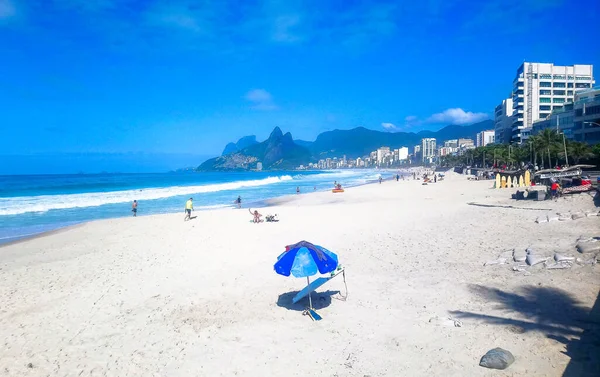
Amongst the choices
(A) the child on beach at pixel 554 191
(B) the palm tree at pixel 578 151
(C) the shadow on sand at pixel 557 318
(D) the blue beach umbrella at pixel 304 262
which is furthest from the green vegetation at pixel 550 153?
(D) the blue beach umbrella at pixel 304 262

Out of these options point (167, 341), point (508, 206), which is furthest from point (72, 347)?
point (508, 206)

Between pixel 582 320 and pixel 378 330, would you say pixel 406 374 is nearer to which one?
pixel 378 330

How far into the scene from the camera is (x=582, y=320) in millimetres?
Result: 6316

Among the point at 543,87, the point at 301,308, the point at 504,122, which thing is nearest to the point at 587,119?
the point at 543,87

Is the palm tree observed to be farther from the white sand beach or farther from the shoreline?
the shoreline

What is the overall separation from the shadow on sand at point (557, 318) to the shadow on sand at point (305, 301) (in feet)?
8.59

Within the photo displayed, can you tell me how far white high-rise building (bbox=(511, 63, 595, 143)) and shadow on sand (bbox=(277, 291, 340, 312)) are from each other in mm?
84693

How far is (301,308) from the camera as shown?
25.9ft

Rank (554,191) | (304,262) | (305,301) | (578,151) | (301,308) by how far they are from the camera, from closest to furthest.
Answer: (304,262), (301,308), (305,301), (554,191), (578,151)

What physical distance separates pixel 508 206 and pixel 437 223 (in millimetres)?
5702

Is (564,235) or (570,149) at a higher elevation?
(570,149)

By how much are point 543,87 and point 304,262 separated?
306ft

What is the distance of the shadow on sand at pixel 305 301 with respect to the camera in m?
7.99

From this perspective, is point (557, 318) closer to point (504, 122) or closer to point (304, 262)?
point (304, 262)
